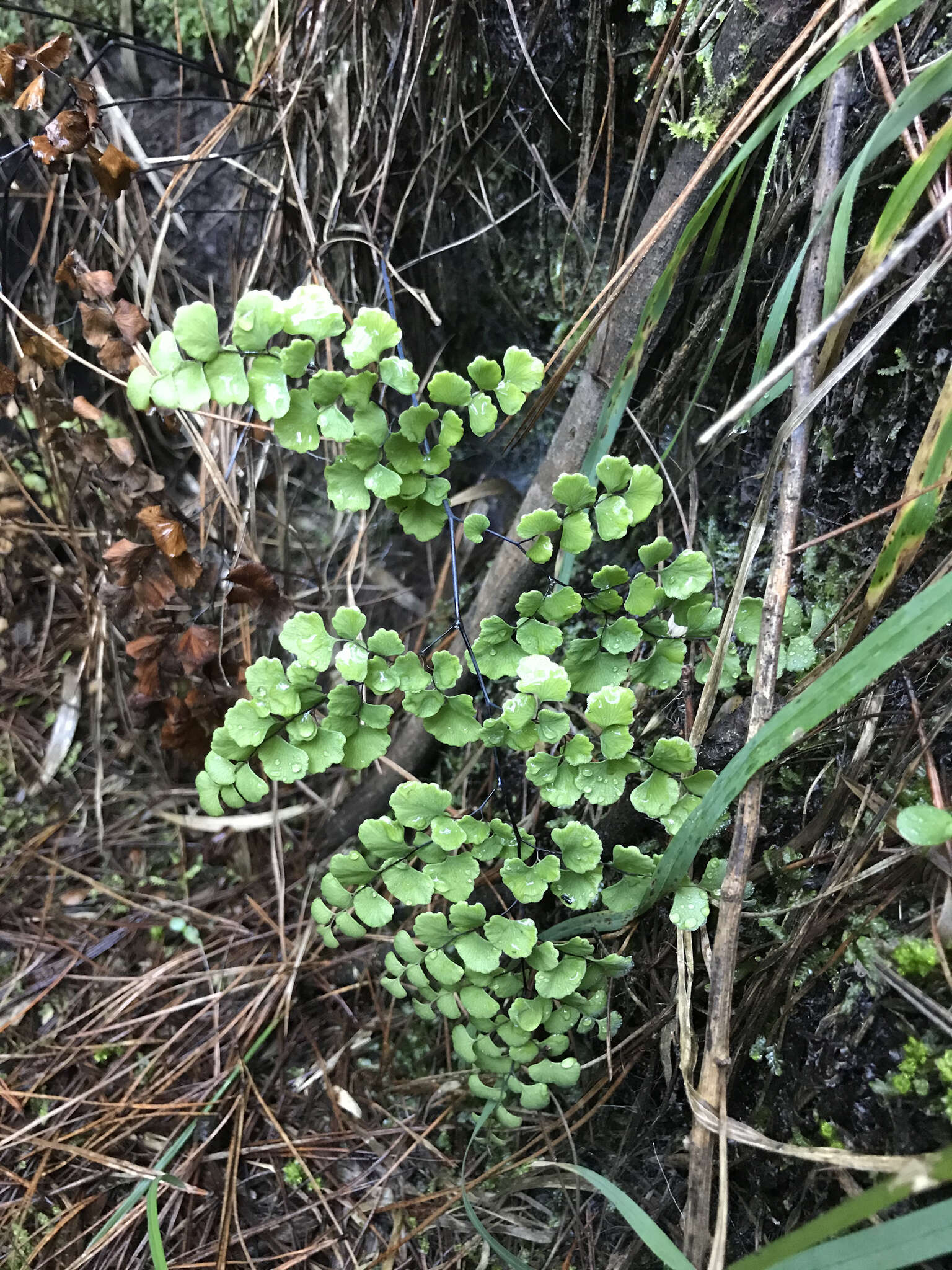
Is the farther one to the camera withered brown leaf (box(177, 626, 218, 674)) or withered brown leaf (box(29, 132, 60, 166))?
withered brown leaf (box(177, 626, 218, 674))

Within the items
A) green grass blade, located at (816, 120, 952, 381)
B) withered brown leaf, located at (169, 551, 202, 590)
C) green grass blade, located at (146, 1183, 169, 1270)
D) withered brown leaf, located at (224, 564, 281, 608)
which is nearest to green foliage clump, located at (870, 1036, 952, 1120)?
green grass blade, located at (816, 120, 952, 381)

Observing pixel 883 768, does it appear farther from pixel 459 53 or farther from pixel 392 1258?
pixel 459 53

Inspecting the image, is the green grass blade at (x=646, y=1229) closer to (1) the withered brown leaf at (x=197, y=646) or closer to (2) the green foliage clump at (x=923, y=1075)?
(2) the green foliage clump at (x=923, y=1075)

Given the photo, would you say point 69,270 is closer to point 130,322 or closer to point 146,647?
point 130,322

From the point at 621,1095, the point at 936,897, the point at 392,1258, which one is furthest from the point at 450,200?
the point at 392,1258

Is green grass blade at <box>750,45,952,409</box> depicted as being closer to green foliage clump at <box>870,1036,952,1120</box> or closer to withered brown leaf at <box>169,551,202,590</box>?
green foliage clump at <box>870,1036,952,1120</box>

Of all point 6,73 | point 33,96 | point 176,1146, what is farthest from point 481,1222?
point 6,73
